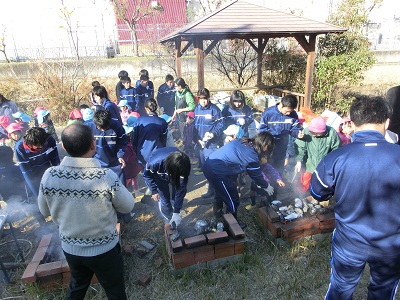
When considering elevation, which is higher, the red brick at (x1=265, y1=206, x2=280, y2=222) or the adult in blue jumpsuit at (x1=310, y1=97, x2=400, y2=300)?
the adult in blue jumpsuit at (x1=310, y1=97, x2=400, y2=300)

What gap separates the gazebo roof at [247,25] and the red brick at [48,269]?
5001 millimetres

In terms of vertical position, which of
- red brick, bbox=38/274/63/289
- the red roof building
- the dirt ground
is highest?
the red roof building

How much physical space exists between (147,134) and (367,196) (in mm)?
2996

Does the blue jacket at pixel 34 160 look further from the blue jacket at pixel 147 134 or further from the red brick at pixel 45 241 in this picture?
the blue jacket at pixel 147 134

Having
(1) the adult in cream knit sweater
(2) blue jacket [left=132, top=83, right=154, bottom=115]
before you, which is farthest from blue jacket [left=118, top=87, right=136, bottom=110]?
(1) the adult in cream knit sweater

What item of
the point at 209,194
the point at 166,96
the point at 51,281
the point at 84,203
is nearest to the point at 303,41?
the point at 166,96

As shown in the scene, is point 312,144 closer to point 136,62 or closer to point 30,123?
point 30,123

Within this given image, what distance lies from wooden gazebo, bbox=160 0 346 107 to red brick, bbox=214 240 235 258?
14.5 ft

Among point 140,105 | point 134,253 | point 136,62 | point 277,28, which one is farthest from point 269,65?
point 134,253

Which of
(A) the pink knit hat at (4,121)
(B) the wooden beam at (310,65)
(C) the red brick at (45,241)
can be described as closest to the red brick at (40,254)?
(C) the red brick at (45,241)

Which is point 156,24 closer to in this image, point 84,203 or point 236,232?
point 236,232

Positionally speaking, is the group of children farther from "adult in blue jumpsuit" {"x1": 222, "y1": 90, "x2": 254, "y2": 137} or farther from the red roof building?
the red roof building

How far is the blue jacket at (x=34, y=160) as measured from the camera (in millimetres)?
3432

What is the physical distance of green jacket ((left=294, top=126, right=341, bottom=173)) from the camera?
3.87 metres
